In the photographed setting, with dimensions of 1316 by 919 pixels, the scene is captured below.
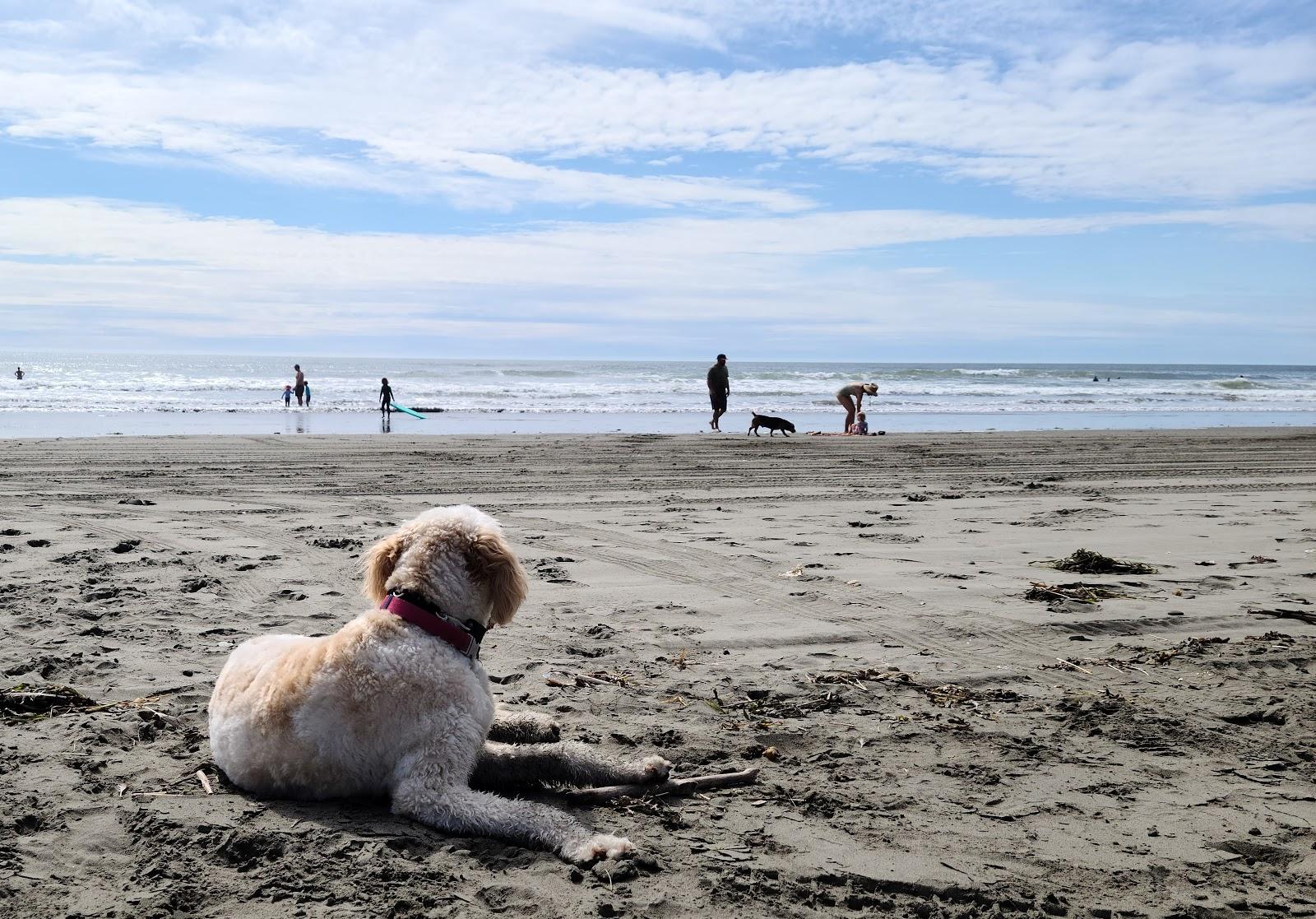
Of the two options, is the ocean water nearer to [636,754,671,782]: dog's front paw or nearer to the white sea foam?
the white sea foam

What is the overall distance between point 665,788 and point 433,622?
1.08 metres

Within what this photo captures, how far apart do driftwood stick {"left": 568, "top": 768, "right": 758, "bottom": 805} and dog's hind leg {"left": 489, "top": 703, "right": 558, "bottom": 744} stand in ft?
1.17

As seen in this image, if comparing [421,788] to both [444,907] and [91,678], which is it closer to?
[444,907]

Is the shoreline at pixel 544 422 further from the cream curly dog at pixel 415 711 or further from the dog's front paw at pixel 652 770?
the dog's front paw at pixel 652 770

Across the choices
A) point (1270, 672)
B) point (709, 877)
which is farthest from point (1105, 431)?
point (709, 877)

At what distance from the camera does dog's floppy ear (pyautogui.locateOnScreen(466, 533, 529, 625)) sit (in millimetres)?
3680

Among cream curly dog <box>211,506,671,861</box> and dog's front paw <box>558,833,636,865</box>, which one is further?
cream curly dog <box>211,506,671,861</box>

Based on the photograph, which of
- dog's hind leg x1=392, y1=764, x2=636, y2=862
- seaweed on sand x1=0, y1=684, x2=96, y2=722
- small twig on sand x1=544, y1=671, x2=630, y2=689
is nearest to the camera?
dog's hind leg x1=392, y1=764, x2=636, y2=862

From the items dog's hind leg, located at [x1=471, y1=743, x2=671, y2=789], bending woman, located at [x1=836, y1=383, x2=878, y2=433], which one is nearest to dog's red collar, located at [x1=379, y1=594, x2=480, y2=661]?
dog's hind leg, located at [x1=471, y1=743, x2=671, y2=789]

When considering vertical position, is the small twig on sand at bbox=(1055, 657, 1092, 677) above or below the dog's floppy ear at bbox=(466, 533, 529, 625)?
below

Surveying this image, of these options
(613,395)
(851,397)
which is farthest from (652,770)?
(613,395)

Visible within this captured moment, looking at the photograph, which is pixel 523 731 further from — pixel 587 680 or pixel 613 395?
pixel 613 395

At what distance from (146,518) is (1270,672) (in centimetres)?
939

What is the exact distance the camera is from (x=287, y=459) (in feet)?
51.4
